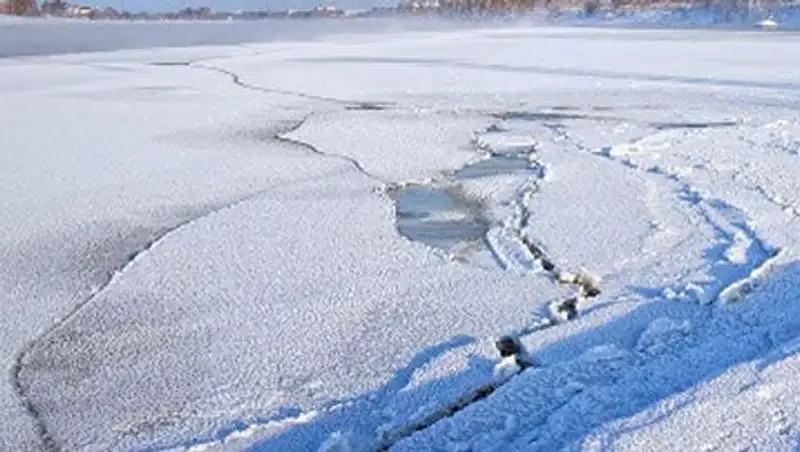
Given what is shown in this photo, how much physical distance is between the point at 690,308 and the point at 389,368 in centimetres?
140

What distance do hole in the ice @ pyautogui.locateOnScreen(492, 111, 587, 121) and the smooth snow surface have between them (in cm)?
53

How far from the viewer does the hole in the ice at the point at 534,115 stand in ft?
37.5

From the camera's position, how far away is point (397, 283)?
4.97 metres

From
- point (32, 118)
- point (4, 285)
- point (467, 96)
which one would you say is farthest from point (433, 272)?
point (467, 96)

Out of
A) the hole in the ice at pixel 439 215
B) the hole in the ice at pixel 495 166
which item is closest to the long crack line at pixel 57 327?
the hole in the ice at pixel 439 215

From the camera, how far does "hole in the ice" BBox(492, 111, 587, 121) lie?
11422mm

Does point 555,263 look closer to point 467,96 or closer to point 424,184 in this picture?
point 424,184

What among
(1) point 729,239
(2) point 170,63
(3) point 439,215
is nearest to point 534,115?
(3) point 439,215

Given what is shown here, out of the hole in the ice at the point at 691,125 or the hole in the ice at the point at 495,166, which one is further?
the hole in the ice at the point at 691,125

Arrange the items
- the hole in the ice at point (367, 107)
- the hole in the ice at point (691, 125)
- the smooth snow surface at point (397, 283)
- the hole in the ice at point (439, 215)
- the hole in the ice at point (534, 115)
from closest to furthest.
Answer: the smooth snow surface at point (397, 283) < the hole in the ice at point (439, 215) < the hole in the ice at point (691, 125) < the hole in the ice at point (534, 115) < the hole in the ice at point (367, 107)

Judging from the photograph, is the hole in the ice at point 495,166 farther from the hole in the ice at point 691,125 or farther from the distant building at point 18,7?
the distant building at point 18,7

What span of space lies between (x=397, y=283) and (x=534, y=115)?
23.3 feet

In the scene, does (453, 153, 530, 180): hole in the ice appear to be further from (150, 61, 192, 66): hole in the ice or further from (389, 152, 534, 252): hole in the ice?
(150, 61, 192, 66): hole in the ice

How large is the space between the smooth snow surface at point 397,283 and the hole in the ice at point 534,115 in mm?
528
